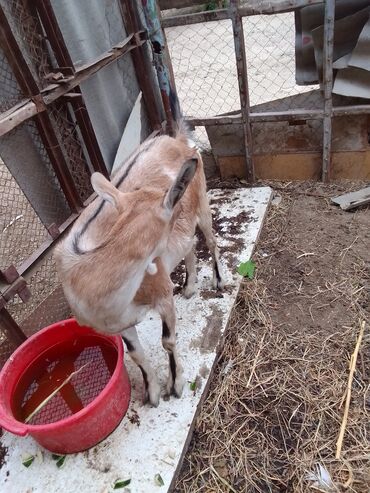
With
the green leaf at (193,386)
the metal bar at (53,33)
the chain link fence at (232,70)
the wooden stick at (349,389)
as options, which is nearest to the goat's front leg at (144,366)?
the green leaf at (193,386)

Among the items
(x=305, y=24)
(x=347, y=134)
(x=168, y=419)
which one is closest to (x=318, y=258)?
(x=347, y=134)

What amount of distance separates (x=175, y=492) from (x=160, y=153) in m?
1.92

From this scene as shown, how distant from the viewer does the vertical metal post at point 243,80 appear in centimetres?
346

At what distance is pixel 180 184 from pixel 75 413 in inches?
51.3

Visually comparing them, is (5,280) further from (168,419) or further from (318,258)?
(318,258)

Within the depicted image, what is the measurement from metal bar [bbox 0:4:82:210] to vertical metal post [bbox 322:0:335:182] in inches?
88.7

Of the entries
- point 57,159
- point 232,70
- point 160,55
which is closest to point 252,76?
point 232,70

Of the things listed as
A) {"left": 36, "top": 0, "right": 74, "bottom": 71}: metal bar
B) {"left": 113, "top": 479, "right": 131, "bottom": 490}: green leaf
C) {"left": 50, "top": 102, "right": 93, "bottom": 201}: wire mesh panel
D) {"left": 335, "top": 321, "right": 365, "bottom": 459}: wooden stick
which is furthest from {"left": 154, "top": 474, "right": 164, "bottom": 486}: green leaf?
{"left": 36, "top": 0, "right": 74, "bottom": 71}: metal bar

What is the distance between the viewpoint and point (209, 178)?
180 inches

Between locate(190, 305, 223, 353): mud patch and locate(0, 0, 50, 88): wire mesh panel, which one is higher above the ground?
locate(0, 0, 50, 88): wire mesh panel

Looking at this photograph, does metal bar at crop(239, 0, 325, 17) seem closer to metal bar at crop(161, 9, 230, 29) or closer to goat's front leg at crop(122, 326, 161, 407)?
metal bar at crop(161, 9, 230, 29)

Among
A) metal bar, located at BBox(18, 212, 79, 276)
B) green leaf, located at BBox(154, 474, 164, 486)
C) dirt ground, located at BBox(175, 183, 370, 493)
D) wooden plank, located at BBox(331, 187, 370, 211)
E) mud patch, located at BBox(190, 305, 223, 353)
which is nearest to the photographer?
green leaf, located at BBox(154, 474, 164, 486)

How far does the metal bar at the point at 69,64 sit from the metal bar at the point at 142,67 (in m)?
1.00

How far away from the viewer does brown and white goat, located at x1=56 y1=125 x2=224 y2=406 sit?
5.55 ft
